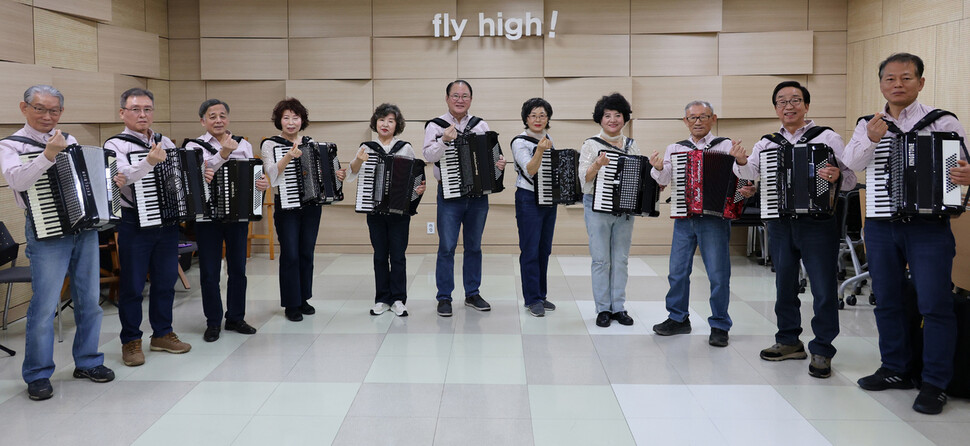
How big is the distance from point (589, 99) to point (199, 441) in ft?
19.8

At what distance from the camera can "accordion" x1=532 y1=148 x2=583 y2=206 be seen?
538 cm

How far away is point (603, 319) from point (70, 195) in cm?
335

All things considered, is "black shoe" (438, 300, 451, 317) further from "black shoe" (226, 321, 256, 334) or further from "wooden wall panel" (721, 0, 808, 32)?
"wooden wall panel" (721, 0, 808, 32)

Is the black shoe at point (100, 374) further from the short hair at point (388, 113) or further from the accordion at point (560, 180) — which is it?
the accordion at point (560, 180)

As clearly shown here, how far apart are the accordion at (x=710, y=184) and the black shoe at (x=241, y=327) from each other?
2.88m

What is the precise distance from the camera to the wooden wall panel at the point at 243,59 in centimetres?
838

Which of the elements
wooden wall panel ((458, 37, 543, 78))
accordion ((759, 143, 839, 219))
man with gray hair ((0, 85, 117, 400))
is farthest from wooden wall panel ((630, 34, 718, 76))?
man with gray hair ((0, 85, 117, 400))

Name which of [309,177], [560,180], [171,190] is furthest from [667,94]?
[171,190]

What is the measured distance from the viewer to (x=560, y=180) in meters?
5.40

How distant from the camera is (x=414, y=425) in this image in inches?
136

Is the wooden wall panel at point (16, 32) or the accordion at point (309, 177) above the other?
the wooden wall panel at point (16, 32)

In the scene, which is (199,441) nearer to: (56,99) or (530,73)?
(56,99)

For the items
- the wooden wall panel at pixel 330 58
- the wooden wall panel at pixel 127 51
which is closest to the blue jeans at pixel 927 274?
the wooden wall panel at pixel 330 58

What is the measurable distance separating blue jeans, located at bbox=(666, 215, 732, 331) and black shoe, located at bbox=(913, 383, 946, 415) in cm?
129
